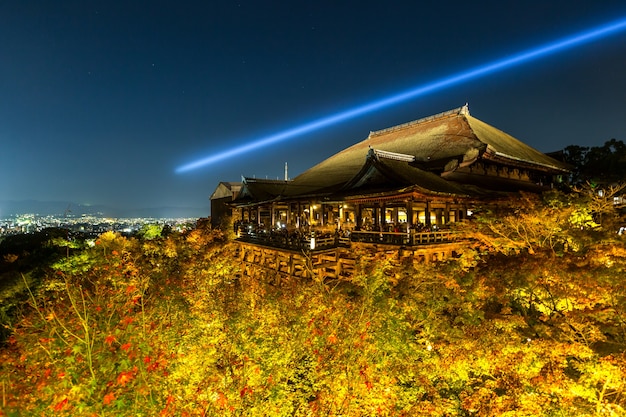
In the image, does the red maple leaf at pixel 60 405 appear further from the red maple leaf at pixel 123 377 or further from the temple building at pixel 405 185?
the temple building at pixel 405 185

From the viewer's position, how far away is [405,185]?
52.1 feet

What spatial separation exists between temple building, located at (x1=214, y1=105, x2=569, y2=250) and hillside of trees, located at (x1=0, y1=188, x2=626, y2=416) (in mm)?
3519

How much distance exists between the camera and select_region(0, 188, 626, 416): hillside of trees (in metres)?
6.97

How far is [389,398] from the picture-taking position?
10.6m

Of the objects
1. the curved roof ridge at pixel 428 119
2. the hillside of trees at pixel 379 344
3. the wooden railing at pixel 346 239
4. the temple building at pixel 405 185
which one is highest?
the curved roof ridge at pixel 428 119

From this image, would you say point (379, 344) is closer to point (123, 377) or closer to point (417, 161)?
point (123, 377)

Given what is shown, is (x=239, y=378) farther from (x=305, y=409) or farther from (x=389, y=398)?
(x=389, y=398)

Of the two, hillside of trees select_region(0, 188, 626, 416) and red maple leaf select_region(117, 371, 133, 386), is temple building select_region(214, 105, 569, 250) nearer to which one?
hillside of trees select_region(0, 188, 626, 416)

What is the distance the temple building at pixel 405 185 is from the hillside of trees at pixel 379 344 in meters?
3.52

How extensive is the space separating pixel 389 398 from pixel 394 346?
62.1 inches

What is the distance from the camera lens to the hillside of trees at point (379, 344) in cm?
697

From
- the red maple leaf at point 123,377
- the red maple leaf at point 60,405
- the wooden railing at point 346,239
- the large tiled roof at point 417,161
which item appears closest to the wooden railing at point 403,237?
the wooden railing at point 346,239

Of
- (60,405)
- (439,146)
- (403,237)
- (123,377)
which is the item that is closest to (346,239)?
(403,237)

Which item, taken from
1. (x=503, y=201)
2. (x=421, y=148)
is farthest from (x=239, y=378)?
(x=421, y=148)
